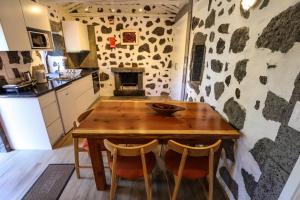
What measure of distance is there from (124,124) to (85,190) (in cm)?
93

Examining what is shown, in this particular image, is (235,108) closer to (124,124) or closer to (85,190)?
(124,124)

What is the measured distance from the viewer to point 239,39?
1491mm

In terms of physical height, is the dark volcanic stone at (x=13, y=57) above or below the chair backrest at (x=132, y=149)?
above

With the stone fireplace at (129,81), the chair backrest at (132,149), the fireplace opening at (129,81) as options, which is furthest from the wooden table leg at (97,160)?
the fireplace opening at (129,81)

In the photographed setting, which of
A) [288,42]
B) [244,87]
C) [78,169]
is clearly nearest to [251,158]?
[244,87]

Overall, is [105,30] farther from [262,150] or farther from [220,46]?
[262,150]

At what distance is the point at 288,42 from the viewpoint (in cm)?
97

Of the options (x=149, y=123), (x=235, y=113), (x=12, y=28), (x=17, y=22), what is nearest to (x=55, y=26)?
(x=17, y=22)

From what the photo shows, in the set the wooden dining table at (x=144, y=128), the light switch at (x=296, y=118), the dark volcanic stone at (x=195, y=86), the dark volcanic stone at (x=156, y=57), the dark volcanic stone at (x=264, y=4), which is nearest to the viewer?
the light switch at (x=296, y=118)

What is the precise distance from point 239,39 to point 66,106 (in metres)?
2.81

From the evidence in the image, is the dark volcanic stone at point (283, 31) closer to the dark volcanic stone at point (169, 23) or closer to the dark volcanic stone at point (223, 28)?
the dark volcanic stone at point (223, 28)

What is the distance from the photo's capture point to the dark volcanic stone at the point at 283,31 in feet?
3.03

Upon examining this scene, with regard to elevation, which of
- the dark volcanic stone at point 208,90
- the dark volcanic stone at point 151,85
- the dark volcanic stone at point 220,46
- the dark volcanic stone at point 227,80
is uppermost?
the dark volcanic stone at point 220,46

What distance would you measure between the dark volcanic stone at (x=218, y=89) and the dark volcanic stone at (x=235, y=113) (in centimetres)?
18
